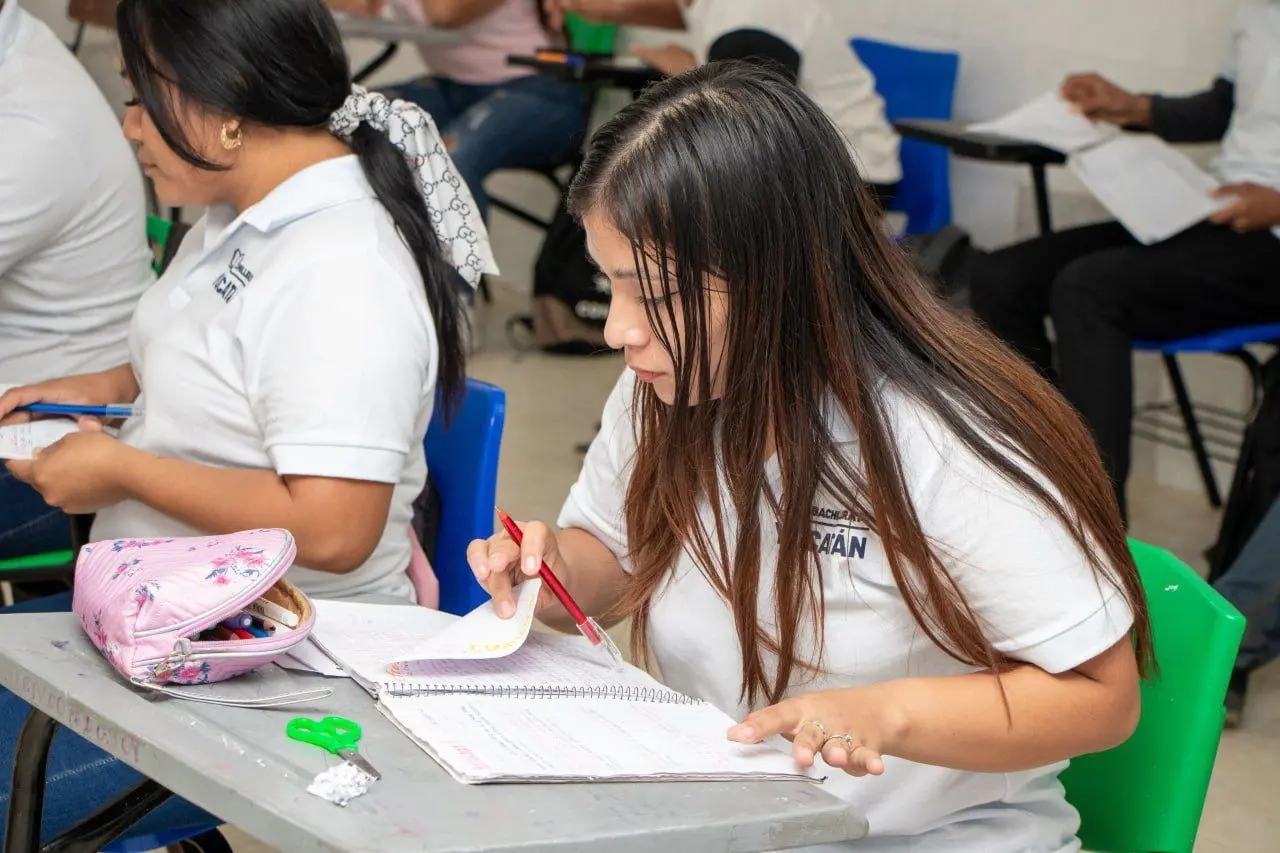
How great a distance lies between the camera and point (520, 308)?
5.39 metres

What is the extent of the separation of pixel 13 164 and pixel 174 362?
1.54ft

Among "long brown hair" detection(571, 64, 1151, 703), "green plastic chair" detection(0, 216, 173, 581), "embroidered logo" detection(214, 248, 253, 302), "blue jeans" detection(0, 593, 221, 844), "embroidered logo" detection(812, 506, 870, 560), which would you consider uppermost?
"long brown hair" detection(571, 64, 1151, 703)

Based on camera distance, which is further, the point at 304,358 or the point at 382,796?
the point at 304,358

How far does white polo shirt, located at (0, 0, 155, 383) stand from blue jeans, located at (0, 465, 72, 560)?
0.18 meters

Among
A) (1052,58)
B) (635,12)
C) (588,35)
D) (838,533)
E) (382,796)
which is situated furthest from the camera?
(588,35)

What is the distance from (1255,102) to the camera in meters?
3.16

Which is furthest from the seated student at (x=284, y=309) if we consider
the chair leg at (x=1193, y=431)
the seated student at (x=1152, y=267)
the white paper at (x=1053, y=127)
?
the chair leg at (x=1193, y=431)

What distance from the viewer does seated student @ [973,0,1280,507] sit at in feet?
9.79

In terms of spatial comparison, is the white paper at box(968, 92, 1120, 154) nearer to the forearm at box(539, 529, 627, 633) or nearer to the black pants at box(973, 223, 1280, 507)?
the black pants at box(973, 223, 1280, 507)

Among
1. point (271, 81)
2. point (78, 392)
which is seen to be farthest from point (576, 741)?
point (78, 392)

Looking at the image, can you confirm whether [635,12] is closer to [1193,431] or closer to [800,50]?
[800,50]

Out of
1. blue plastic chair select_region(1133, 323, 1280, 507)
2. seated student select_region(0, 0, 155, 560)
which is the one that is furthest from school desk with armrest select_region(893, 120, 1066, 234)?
seated student select_region(0, 0, 155, 560)

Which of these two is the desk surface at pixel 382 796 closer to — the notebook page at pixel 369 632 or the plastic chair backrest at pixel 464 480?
the notebook page at pixel 369 632

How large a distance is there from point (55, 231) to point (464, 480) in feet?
2.25
